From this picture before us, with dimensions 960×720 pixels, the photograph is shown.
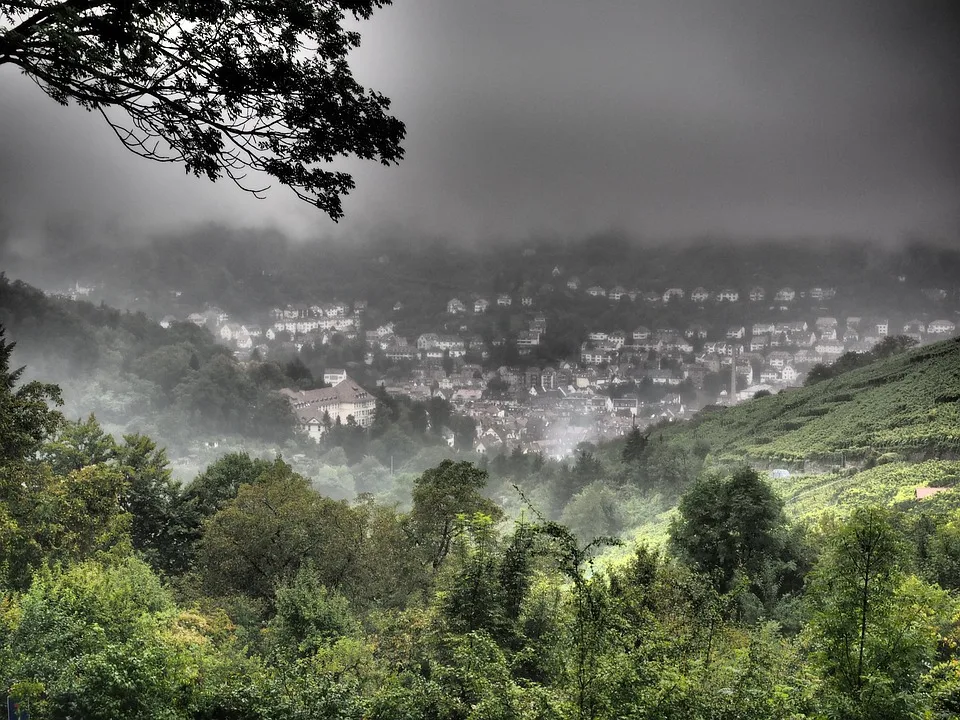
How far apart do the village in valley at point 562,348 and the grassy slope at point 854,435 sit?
27.2m

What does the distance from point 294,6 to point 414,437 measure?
67897 mm

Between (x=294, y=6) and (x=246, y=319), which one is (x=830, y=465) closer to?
(x=294, y=6)

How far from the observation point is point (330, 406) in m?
68.6

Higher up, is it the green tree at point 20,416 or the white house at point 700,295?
the white house at point 700,295

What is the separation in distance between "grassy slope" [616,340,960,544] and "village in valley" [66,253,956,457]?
27.2 m

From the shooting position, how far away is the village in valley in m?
76.2

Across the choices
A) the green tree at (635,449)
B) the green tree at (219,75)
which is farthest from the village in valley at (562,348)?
the green tree at (219,75)

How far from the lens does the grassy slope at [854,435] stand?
930 inches

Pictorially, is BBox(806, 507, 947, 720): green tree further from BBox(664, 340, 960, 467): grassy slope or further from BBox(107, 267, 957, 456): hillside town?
BBox(107, 267, 957, 456): hillside town

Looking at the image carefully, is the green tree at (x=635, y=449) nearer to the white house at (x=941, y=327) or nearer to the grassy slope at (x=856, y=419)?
the grassy slope at (x=856, y=419)

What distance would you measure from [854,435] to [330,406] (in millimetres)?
53035

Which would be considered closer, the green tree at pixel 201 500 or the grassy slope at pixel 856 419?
the green tree at pixel 201 500

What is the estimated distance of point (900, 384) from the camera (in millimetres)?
38438

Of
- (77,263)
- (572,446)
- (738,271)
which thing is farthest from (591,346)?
(77,263)
